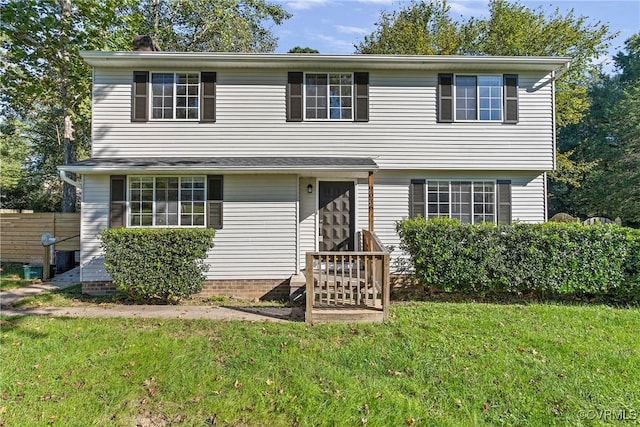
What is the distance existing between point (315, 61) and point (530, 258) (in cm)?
650

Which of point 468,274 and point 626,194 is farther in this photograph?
point 626,194

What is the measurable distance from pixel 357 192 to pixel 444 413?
579cm

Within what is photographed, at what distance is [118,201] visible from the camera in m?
7.68

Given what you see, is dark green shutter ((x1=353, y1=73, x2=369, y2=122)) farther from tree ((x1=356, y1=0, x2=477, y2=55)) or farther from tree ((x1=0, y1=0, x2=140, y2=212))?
tree ((x1=356, y1=0, x2=477, y2=55))

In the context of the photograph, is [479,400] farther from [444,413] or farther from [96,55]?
[96,55]

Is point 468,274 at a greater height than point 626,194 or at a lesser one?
lesser

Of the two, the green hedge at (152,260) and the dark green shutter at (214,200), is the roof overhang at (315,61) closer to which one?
the dark green shutter at (214,200)

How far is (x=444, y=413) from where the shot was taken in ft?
11.0

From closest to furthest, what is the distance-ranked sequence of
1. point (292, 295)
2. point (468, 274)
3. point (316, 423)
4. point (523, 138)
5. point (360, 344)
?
1. point (316, 423)
2. point (360, 344)
3. point (468, 274)
4. point (292, 295)
5. point (523, 138)

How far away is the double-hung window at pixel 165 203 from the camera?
307 inches

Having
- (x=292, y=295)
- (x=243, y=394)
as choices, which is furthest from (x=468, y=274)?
(x=243, y=394)

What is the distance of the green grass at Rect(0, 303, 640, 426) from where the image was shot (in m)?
3.33

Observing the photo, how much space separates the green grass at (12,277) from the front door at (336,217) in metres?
7.73

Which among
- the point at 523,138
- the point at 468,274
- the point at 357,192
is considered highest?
the point at 523,138
